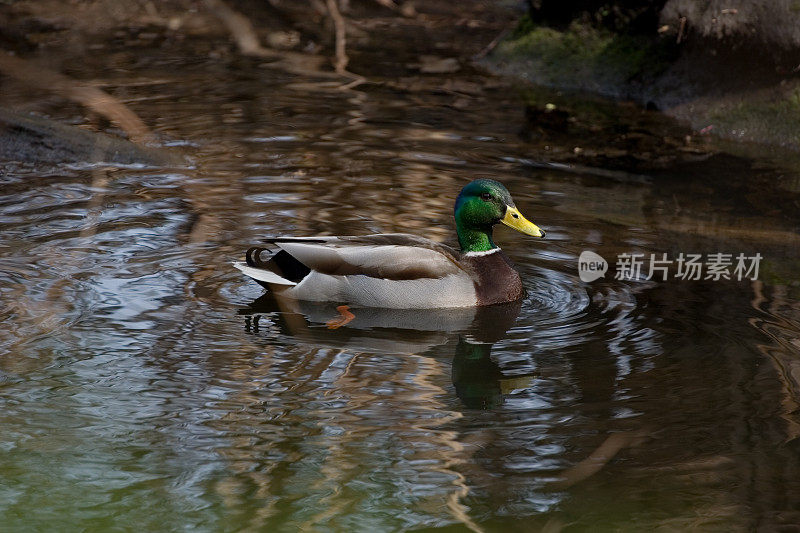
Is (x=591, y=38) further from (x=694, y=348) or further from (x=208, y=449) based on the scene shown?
(x=208, y=449)

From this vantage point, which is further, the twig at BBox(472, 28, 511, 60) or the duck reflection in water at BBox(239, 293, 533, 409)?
the twig at BBox(472, 28, 511, 60)

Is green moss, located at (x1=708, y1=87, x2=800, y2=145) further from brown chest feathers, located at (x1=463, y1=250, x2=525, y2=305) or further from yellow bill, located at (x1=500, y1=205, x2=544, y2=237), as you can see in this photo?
brown chest feathers, located at (x1=463, y1=250, x2=525, y2=305)

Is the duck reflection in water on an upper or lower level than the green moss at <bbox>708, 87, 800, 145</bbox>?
lower

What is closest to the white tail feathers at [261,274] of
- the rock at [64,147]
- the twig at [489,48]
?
the rock at [64,147]

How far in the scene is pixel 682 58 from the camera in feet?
40.5

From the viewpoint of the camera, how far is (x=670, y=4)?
12.4m

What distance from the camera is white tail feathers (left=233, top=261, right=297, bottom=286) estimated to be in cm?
656

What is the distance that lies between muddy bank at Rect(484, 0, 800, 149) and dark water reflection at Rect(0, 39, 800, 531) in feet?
6.26

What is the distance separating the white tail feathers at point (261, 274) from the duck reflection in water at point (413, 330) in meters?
0.15

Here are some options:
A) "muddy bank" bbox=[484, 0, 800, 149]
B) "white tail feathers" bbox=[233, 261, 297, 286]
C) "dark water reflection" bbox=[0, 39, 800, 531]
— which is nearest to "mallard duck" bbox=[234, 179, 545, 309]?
"white tail feathers" bbox=[233, 261, 297, 286]

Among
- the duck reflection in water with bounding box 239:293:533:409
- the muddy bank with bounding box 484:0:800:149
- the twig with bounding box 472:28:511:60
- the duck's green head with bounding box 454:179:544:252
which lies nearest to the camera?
the duck reflection in water with bounding box 239:293:533:409

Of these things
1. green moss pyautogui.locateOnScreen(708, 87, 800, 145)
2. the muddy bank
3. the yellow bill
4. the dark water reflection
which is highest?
the muddy bank

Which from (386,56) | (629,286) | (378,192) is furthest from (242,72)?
(629,286)

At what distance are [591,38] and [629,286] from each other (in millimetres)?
7123
